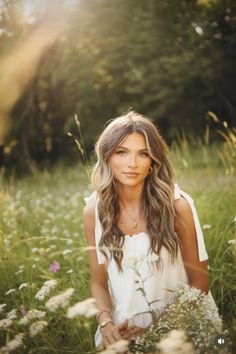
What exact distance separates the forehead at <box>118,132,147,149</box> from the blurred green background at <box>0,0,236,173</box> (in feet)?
44.6

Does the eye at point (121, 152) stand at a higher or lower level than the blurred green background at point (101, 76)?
lower

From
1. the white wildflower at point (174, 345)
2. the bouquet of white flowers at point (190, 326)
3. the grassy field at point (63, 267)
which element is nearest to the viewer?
the white wildflower at point (174, 345)

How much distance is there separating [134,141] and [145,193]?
357mm

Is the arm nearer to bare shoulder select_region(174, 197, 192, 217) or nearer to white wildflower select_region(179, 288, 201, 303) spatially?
bare shoulder select_region(174, 197, 192, 217)

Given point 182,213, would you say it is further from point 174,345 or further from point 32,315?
point 174,345

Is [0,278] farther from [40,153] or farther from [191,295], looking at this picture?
[40,153]

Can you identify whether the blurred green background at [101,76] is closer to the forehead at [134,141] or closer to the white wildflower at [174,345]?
the forehead at [134,141]

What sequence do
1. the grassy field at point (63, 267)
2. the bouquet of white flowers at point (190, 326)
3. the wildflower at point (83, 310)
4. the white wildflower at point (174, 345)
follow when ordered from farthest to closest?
the grassy field at point (63, 267), the bouquet of white flowers at point (190, 326), the wildflower at point (83, 310), the white wildflower at point (174, 345)

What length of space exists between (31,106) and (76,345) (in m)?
16.2

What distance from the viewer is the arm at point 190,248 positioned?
9.48 feet

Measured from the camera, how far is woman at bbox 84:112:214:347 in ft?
9.39

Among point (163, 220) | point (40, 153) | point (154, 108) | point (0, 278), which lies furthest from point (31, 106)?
point (163, 220)

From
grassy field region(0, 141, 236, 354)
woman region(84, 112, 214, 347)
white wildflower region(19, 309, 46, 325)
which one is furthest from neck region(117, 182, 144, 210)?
white wildflower region(19, 309, 46, 325)

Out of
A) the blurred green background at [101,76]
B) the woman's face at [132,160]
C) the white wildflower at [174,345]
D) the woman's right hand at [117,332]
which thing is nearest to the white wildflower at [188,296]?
the woman's right hand at [117,332]
